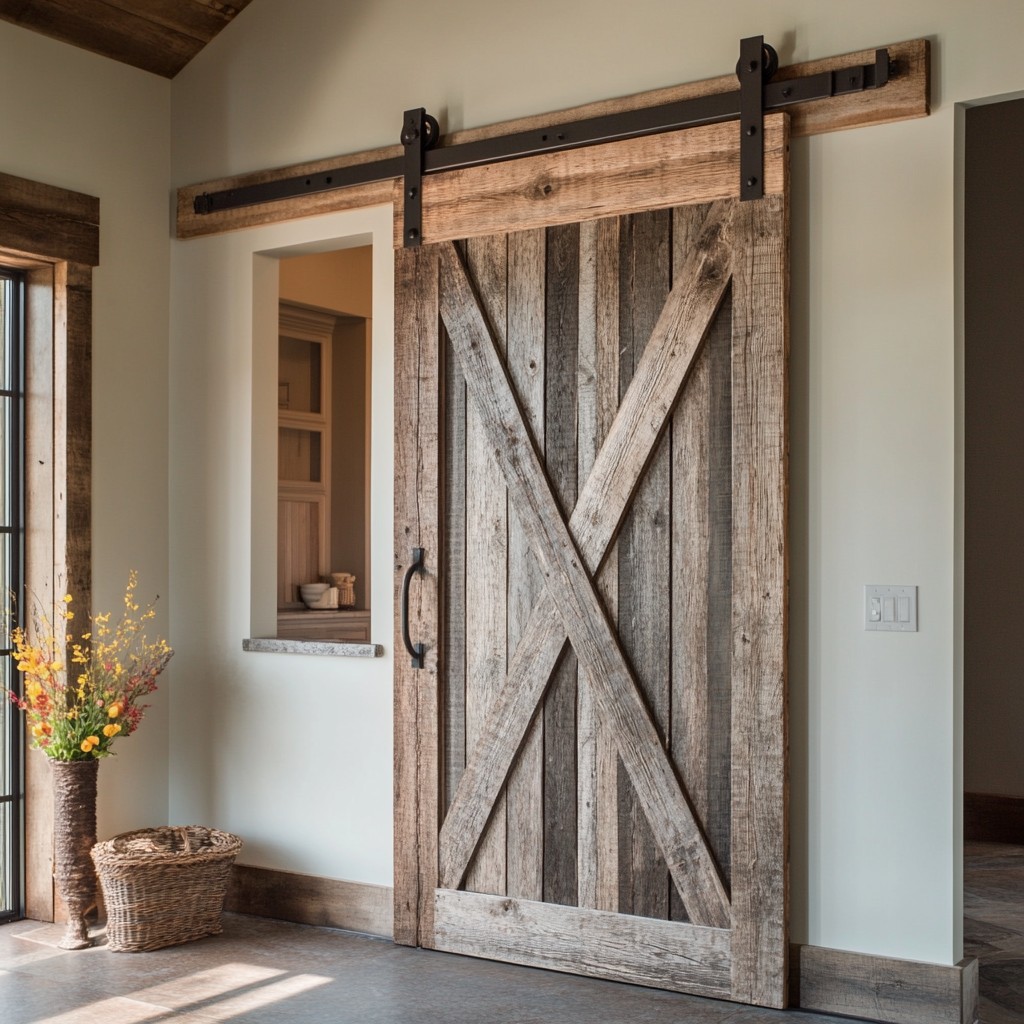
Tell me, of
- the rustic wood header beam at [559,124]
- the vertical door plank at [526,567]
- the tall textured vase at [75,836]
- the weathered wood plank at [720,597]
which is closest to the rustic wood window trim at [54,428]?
the tall textured vase at [75,836]

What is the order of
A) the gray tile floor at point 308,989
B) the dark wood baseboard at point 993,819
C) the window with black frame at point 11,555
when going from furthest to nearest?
1. the dark wood baseboard at point 993,819
2. the window with black frame at point 11,555
3. the gray tile floor at point 308,989

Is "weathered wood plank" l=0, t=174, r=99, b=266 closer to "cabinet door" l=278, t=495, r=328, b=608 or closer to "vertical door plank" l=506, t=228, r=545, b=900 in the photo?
"vertical door plank" l=506, t=228, r=545, b=900

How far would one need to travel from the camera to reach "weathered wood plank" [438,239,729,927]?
362 centimetres

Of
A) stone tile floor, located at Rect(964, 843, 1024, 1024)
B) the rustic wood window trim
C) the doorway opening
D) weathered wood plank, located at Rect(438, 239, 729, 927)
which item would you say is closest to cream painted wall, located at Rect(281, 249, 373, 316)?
the doorway opening

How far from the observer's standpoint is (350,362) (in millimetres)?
6566

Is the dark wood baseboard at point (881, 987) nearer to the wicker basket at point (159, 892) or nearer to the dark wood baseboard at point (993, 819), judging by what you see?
the wicker basket at point (159, 892)

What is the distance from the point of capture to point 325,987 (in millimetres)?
3668

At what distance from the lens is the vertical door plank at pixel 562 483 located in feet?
12.6

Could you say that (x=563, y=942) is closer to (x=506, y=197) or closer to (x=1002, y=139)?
(x=506, y=197)

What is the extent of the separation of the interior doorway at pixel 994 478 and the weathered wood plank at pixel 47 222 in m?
3.67

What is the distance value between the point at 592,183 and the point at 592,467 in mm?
844

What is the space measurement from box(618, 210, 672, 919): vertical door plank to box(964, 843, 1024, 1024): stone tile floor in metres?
0.95

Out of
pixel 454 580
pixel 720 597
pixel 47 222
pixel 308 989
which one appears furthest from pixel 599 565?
pixel 47 222

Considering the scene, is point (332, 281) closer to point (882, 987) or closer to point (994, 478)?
point (994, 478)
